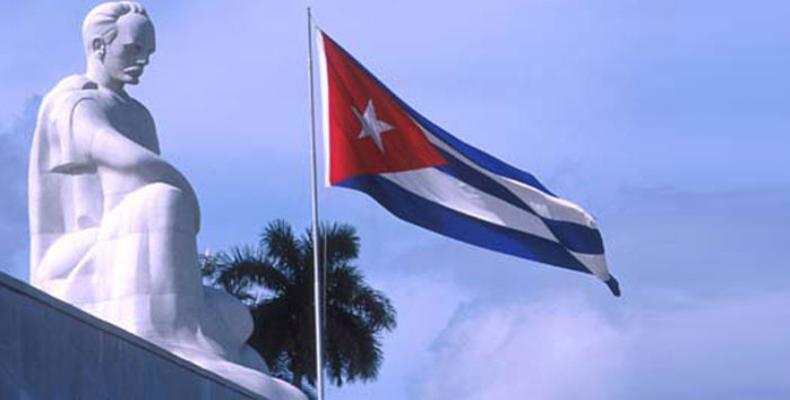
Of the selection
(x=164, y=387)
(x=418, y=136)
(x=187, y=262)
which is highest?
(x=418, y=136)

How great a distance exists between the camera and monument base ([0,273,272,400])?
14461 mm

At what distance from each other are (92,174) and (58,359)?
22.2ft

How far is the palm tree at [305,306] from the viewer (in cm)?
4622

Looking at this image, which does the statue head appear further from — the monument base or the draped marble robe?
the monument base

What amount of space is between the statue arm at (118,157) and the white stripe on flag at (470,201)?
129 inches

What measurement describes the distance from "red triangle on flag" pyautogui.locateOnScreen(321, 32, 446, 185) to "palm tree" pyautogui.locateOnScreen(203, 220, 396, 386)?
21.4 meters

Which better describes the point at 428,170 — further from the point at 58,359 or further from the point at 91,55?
the point at 58,359

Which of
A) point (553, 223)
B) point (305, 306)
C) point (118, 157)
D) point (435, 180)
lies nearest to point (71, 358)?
point (118, 157)

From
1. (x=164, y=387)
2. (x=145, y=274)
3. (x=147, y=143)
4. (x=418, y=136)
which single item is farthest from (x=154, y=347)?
(x=418, y=136)

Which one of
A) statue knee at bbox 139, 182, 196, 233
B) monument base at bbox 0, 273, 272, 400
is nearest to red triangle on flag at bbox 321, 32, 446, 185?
statue knee at bbox 139, 182, 196, 233

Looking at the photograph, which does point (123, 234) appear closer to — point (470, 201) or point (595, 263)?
point (470, 201)

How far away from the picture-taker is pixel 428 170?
24.6 m

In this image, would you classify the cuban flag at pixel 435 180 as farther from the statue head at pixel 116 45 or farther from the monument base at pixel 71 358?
the monument base at pixel 71 358

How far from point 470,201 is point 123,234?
4.76 m
